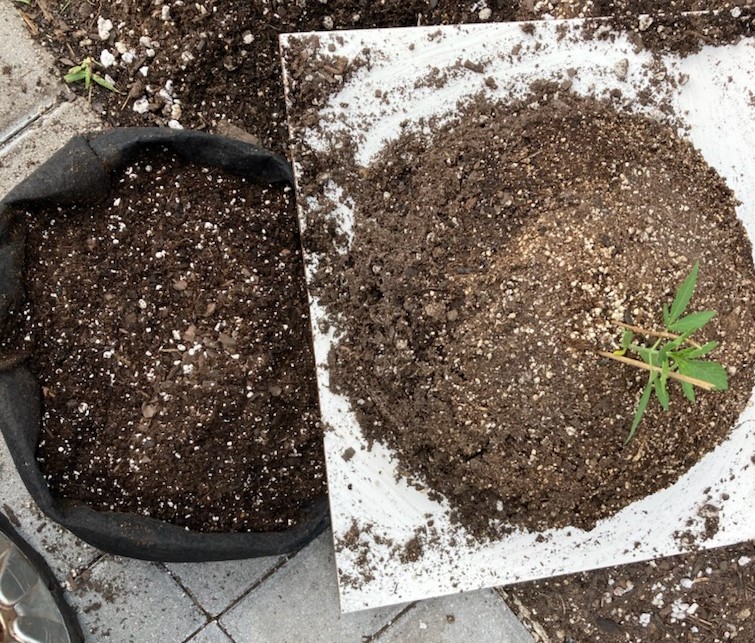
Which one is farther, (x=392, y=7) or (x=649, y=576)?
(x=649, y=576)

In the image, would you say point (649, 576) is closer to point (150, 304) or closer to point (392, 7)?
point (150, 304)

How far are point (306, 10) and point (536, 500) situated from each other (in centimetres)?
118

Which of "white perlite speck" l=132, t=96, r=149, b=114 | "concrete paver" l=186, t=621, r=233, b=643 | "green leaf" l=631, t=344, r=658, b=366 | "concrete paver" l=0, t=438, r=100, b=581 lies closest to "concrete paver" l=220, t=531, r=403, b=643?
"concrete paver" l=186, t=621, r=233, b=643

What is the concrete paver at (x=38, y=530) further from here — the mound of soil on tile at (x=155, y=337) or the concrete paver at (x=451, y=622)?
the concrete paver at (x=451, y=622)

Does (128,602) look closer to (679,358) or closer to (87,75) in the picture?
(87,75)

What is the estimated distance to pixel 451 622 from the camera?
160cm

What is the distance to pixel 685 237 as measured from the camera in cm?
117

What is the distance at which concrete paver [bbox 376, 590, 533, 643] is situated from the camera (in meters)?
1.60

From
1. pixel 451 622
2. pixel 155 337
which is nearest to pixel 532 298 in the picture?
pixel 155 337

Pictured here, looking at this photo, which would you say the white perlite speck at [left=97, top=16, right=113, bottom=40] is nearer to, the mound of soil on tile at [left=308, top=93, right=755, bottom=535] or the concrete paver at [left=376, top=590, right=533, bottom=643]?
the mound of soil on tile at [left=308, top=93, right=755, bottom=535]

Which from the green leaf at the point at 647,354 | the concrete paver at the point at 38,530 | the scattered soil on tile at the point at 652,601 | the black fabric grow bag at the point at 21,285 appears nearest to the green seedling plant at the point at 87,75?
the black fabric grow bag at the point at 21,285

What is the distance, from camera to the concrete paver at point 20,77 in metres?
1.46

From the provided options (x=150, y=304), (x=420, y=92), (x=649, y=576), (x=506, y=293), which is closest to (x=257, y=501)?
(x=150, y=304)

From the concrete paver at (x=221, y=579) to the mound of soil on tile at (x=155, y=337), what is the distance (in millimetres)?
261
